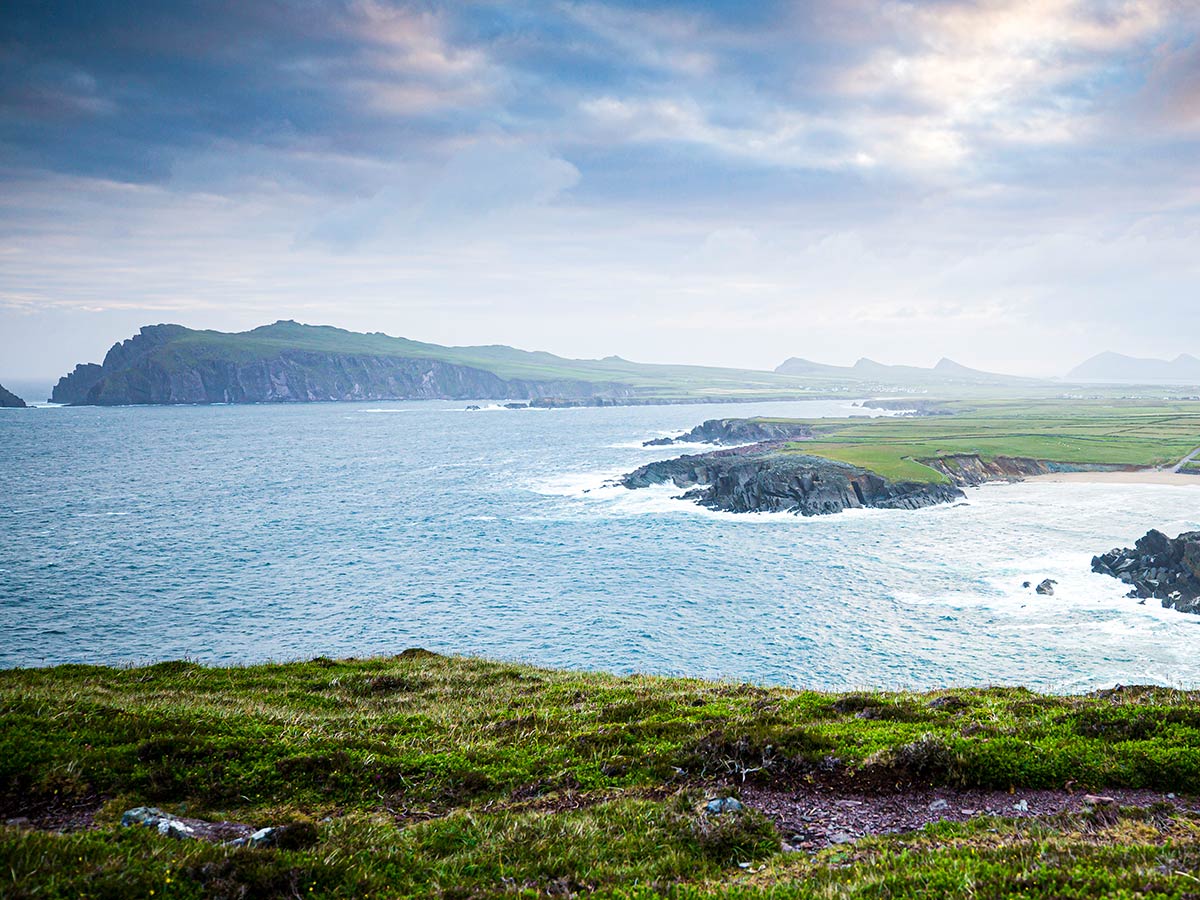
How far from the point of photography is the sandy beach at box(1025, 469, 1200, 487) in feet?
332

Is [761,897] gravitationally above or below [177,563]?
above

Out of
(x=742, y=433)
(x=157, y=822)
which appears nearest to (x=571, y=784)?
(x=157, y=822)

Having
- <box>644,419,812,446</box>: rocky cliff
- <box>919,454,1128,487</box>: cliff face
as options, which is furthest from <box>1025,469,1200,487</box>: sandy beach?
<box>644,419,812,446</box>: rocky cliff

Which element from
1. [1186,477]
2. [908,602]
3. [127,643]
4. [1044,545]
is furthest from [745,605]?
[1186,477]

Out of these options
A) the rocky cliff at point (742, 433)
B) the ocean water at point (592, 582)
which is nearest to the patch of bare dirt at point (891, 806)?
the ocean water at point (592, 582)

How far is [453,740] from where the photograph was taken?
15422mm

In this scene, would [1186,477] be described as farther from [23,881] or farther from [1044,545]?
[23,881]

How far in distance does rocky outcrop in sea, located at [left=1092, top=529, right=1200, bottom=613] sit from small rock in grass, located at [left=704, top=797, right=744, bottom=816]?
5580 cm

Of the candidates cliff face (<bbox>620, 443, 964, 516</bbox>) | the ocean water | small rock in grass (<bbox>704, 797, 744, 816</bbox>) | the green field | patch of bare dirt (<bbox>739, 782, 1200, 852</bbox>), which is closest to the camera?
patch of bare dirt (<bbox>739, 782, 1200, 852</bbox>)

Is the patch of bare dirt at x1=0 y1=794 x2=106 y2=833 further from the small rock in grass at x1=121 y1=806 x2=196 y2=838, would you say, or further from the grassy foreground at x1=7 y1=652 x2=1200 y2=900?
the small rock in grass at x1=121 y1=806 x2=196 y2=838

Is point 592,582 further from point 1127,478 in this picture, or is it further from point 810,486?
point 1127,478

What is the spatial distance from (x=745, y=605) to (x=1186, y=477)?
314ft

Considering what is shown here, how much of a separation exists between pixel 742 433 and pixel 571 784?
559ft

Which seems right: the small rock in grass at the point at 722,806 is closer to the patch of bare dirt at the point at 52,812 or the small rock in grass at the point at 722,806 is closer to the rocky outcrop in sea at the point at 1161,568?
the patch of bare dirt at the point at 52,812
